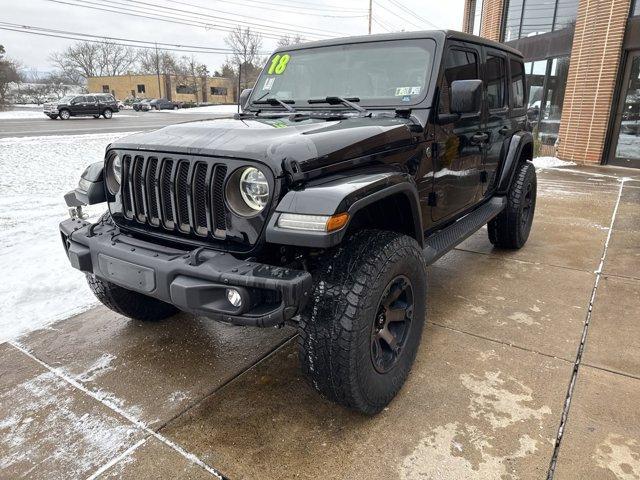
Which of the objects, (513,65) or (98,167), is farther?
(513,65)

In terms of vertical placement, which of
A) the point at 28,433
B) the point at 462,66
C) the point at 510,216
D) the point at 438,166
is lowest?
the point at 28,433

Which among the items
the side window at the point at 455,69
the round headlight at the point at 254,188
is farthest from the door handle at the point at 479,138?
the round headlight at the point at 254,188

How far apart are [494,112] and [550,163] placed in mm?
8252

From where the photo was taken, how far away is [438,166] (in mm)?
3129

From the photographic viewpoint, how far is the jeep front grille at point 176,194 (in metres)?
2.12

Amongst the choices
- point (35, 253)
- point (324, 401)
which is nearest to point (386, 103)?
point (324, 401)

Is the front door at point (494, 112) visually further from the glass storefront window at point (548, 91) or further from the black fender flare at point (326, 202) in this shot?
the glass storefront window at point (548, 91)

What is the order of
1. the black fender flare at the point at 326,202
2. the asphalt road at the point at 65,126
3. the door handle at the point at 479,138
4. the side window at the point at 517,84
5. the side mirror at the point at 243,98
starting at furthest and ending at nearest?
the asphalt road at the point at 65,126, the side window at the point at 517,84, the side mirror at the point at 243,98, the door handle at the point at 479,138, the black fender flare at the point at 326,202

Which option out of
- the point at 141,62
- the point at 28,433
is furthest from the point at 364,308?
the point at 141,62

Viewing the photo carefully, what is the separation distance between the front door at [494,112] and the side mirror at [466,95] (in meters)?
1.10

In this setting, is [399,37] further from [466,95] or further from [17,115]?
[17,115]

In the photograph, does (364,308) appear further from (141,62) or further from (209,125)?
(141,62)

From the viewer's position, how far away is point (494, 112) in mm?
4031

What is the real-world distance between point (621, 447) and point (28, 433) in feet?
9.16
